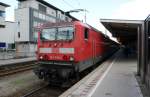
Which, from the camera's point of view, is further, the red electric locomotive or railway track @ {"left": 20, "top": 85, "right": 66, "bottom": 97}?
the red electric locomotive

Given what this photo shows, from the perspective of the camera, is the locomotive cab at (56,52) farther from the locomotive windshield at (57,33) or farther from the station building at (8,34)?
the station building at (8,34)

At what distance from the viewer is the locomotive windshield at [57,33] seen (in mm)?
10688

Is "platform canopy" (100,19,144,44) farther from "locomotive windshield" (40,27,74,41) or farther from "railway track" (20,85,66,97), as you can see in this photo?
"railway track" (20,85,66,97)

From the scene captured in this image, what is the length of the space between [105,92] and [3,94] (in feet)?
15.2

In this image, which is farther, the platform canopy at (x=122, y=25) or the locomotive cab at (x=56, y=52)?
the platform canopy at (x=122, y=25)

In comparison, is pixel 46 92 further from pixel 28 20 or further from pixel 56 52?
pixel 28 20

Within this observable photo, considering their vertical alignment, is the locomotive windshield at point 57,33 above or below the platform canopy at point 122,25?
below

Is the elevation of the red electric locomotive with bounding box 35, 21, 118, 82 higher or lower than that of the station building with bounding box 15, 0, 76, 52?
lower

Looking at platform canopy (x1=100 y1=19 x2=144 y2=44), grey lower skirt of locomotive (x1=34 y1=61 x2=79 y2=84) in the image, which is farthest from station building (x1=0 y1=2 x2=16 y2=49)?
grey lower skirt of locomotive (x1=34 y1=61 x2=79 y2=84)

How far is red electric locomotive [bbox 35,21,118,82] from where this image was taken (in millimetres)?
10500

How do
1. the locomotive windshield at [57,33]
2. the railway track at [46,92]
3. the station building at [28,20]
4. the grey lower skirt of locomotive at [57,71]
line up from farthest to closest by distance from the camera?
1. the station building at [28,20]
2. the locomotive windshield at [57,33]
3. the grey lower skirt of locomotive at [57,71]
4. the railway track at [46,92]

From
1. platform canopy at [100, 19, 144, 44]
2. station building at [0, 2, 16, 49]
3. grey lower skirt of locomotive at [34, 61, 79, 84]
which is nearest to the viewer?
grey lower skirt of locomotive at [34, 61, 79, 84]

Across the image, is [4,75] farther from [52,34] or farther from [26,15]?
[26,15]

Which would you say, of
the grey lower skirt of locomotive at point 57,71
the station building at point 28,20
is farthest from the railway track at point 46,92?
the station building at point 28,20
